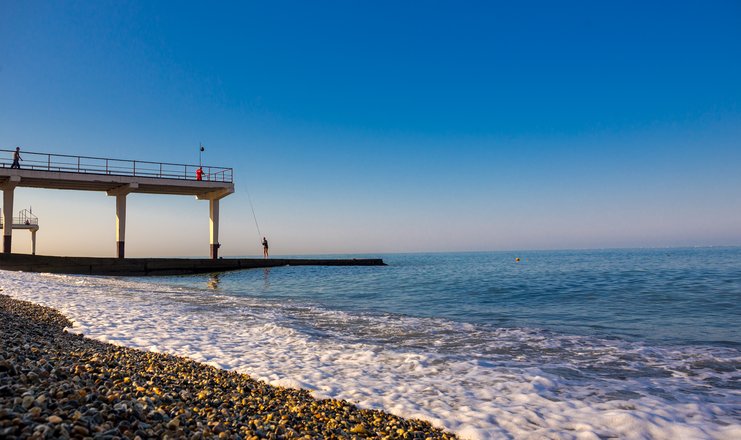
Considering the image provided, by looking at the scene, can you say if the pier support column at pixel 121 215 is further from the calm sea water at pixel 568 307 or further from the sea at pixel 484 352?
the calm sea water at pixel 568 307

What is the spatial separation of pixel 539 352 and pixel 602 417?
323 centimetres

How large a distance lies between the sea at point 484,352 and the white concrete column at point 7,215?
16.2 meters

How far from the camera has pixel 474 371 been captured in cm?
648

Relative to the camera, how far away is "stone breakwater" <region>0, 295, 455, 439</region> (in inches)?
112

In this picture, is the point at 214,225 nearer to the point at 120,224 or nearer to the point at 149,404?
the point at 120,224

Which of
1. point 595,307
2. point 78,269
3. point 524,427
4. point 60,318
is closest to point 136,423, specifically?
point 524,427

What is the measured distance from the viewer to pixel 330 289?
2103 cm

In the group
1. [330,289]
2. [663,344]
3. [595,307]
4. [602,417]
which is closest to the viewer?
[602,417]

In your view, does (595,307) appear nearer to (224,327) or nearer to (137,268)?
(224,327)

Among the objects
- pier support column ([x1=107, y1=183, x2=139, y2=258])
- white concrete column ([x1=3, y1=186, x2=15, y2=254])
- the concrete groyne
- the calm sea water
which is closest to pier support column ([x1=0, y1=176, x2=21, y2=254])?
white concrete column ([x1=3, y1=186, x2=15, y2=254])

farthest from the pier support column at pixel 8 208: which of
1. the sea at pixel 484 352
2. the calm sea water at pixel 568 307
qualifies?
the calm sea water at pixel 568 307

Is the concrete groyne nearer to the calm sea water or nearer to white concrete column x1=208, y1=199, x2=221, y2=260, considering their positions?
white concrete column x1=208, y1=199, x2=221, y2=260

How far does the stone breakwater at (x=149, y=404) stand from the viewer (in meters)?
2.85

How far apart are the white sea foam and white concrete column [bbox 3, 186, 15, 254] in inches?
910
